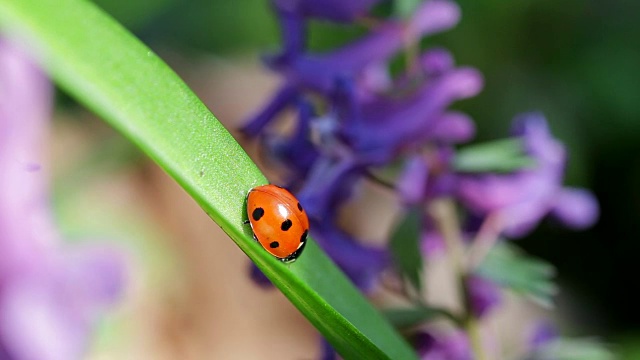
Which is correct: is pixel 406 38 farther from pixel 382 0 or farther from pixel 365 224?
pixel 365 224

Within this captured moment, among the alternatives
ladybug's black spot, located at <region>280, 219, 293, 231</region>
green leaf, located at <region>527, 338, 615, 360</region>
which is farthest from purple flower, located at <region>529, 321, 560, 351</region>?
ladybug's black spot, located at <region>280, 219, 293, 231</region>

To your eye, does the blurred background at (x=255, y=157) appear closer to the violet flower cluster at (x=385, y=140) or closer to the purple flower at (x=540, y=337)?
the purple flower at (x=540, y=337)

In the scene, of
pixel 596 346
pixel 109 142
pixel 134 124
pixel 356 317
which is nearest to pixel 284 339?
pixel 109 142

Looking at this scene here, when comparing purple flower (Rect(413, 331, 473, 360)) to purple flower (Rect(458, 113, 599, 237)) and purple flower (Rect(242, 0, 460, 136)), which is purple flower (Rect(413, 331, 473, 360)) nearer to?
purple flower (Rect(458, 113, 599, 237))

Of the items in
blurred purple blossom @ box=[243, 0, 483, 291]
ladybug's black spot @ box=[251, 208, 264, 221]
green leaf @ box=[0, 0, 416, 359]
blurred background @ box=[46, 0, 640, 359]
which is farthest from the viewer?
blurred background @ box=[46, 0, 640, 359]

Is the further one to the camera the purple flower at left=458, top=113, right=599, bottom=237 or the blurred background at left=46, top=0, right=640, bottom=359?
the blurred background at left=46, top=0, right=640, bottom=359

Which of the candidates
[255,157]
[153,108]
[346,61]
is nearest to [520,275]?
[346,61]
